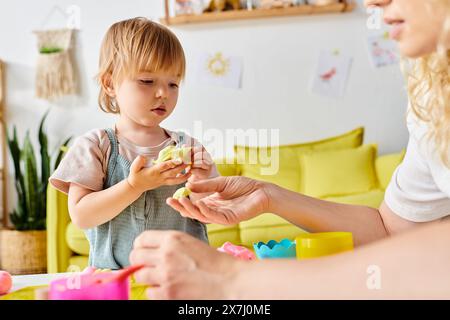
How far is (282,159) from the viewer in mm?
3303

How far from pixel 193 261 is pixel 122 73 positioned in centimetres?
84

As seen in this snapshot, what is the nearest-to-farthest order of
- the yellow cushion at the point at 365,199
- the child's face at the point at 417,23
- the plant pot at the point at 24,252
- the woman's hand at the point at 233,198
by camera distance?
the child's face at the point at 417,23
the woman's hand at the point at 233,198
the yellow cushion at the point at 365,199
the plant pot at the point at 24,252

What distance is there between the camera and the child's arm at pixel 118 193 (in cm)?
115

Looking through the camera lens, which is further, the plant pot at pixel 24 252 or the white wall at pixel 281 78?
the white wall at pixel 281 78

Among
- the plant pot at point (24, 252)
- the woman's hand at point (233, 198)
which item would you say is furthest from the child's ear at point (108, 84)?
the plant pot at point (24, 252)

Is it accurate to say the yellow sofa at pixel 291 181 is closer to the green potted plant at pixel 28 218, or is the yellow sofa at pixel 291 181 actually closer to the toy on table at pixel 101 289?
the green potted plant at pixel 28 218

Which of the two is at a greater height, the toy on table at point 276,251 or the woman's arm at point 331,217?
the toy on table at point 276,251

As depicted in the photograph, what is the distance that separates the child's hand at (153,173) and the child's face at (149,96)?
192 millimetres

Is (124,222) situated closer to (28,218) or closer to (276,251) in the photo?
(276,251)

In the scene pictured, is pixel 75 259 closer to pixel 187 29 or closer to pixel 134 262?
pixel 187 29

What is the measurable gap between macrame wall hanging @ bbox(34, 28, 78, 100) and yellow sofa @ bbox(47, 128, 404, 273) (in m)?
0.98
